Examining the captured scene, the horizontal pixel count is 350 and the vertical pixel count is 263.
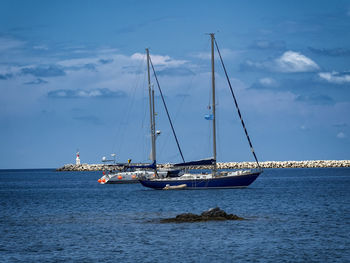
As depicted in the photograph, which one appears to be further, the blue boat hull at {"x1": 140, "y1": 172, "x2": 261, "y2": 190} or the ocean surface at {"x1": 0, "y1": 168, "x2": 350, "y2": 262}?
the blue boat hull at {"x1": 140, "y1": 172, "x2": 261, "y2": 190}

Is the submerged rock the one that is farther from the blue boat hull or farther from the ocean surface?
the blue boat hull

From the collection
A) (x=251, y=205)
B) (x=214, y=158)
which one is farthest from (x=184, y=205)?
(x=214, y=158)

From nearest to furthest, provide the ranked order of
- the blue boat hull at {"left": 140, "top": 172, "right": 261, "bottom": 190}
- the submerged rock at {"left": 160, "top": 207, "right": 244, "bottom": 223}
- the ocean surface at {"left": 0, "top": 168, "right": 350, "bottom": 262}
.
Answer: the ocean surface at {"left": 0, "top": 168, "right": 350, "bottom": 262} < the submerged rock at {"left": 160, "top": 207, "right": 244, "bottom": 223} < the blue boat hull at {"left": 140, "top": 172, "right": 261, "bottom": 190}

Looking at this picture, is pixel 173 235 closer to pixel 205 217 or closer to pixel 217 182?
pixel 205 217

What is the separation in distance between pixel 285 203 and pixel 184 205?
30.8 ft

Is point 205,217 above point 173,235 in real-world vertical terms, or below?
above

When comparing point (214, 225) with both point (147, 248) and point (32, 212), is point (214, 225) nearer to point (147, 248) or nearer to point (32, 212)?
point (147, 248)

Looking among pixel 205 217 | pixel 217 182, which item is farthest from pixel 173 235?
pixel 217 182

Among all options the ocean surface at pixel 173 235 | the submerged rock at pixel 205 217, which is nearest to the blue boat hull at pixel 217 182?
the ocean surface at pixel 173 235

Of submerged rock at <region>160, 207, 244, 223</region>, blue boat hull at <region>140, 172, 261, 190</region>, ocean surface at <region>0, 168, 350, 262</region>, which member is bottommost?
ocean surface at <region>0, 168, 350, 262</region>

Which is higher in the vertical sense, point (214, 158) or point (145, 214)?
point (214, 158)

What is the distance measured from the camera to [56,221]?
146 ft

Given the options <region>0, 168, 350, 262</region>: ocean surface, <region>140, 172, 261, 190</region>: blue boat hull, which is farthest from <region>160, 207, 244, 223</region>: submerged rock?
<region>140, 172, 261, 190</region>: blue boat hull

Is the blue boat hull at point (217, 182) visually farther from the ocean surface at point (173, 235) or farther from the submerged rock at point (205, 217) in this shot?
the submerged rock at point (205, 217)
